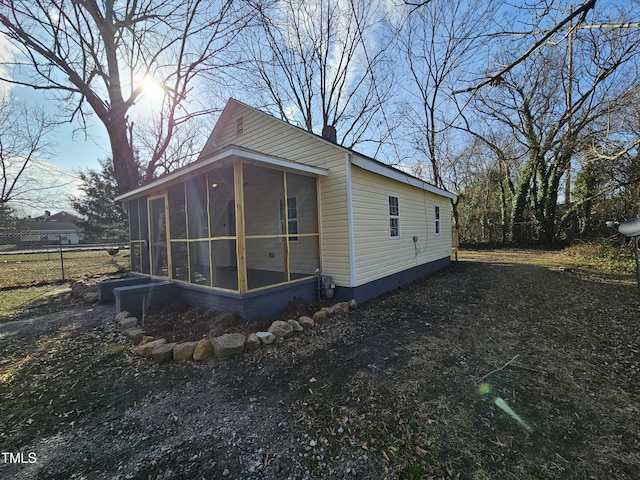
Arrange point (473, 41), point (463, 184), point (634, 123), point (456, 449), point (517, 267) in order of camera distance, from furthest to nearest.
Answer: point (463, 184)
point (517, 267)
point (634, 123)
point (473, 41)
point (456, 449)

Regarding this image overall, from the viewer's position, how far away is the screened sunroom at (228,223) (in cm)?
481

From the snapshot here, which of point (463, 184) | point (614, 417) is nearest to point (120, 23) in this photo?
point (614, 417)

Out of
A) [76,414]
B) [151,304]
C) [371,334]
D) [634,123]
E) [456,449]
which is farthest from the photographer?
[634,123]

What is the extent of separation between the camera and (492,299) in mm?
6098

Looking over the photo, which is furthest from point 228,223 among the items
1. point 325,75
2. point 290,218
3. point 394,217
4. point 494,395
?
point 325,75

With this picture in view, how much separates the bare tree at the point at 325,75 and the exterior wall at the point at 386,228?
7.81 m

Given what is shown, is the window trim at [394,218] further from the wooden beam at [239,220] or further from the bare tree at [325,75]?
the bare tree at [325,75]

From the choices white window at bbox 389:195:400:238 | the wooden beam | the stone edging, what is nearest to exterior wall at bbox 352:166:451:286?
white window at bbox 389:195:400:238

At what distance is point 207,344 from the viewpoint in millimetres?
3727

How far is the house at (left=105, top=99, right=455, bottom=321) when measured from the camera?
502cm

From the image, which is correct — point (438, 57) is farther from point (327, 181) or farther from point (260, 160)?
point (260, 160)

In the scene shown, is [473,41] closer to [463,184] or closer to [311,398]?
[311,398]

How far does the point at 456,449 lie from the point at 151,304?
5790 mm

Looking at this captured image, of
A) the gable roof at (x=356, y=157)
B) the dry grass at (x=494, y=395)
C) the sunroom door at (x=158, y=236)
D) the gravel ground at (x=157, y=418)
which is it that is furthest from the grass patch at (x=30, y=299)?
the dry grass at (x=494, y=395)
